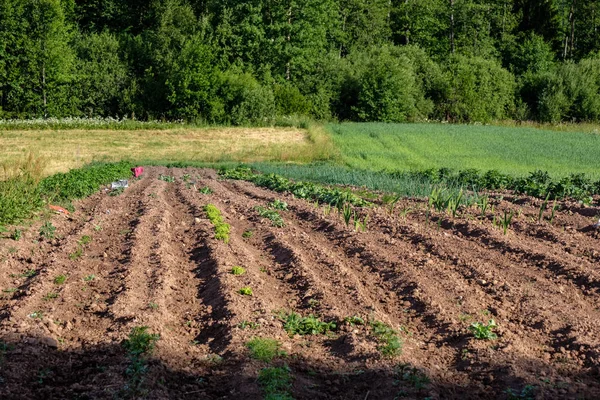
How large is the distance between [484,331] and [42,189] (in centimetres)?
1146

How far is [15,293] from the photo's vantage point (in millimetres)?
8203

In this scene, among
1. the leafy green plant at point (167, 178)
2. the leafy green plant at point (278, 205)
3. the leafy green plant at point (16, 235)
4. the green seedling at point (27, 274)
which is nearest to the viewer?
the green seedling at point (27, 274)

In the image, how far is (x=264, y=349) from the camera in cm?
625

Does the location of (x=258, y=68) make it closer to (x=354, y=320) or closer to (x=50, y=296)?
Result: (x=50, y=296)

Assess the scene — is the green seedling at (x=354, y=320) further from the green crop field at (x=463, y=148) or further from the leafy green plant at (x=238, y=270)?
the green crop field at (x=463, y=148)

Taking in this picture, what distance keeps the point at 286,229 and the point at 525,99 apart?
47.1 metres

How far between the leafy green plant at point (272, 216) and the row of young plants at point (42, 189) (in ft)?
13.1

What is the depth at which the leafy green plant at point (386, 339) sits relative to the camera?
6168 mm

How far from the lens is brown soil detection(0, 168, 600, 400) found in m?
5.73

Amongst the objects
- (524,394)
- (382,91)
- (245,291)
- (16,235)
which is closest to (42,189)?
(16,235)

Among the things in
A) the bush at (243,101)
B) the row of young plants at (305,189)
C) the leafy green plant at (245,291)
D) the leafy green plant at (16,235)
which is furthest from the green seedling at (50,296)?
the bush at (243,101)

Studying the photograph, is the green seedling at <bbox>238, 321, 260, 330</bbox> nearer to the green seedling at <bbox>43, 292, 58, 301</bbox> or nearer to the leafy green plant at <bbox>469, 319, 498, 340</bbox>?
the leafy green plant at <bbox>469, 319, 498, 340</bbox>

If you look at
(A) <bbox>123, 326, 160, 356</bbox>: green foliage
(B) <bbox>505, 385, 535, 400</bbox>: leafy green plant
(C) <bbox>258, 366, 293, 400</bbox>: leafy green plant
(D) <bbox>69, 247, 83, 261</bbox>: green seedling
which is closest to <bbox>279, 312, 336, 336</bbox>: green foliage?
(C) <bbox>258, 366, 293, 400</bbox>: leafy green plant

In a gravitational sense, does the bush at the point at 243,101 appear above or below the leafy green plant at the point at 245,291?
above
